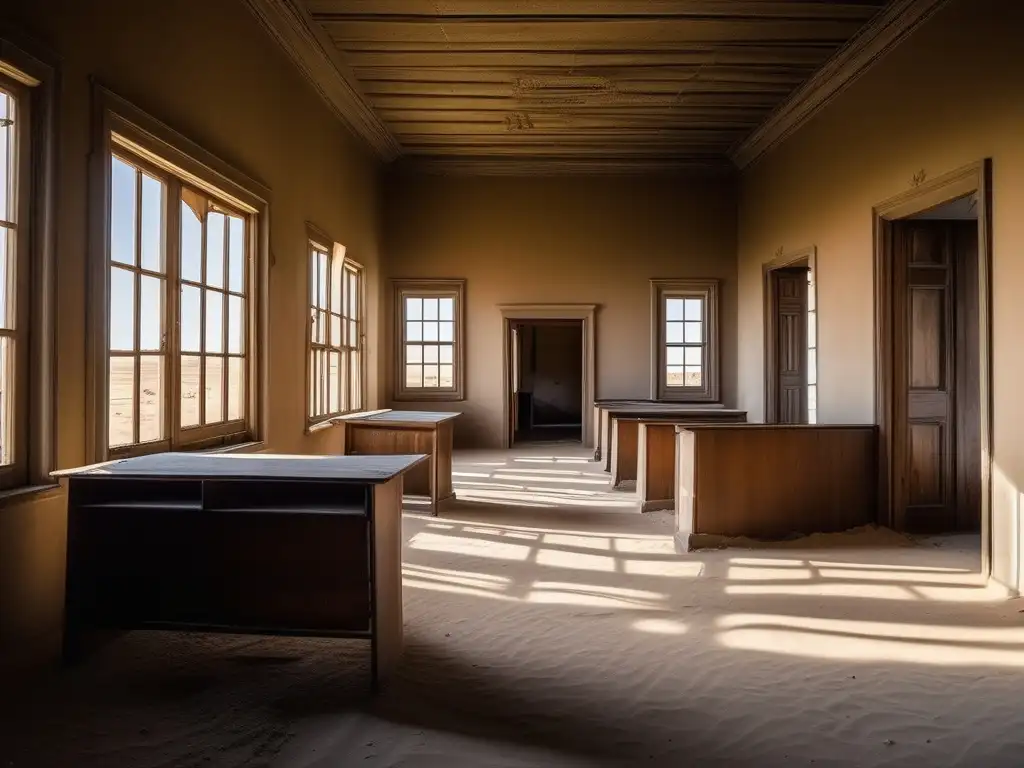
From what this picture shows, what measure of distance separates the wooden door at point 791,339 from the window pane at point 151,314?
7179 mm

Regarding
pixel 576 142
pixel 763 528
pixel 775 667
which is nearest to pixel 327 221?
pixel 576 142

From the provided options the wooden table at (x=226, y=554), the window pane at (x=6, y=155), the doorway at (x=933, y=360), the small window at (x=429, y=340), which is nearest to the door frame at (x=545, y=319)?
the small window at (x=429, y=340)

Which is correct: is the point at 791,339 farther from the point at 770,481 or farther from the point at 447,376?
the point at 447,376

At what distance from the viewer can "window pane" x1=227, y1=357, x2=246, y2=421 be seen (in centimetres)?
545

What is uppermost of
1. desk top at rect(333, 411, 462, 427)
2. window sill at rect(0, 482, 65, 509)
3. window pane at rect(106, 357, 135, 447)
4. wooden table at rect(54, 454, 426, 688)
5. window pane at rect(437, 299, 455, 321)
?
window pane at rect(437, 299, 455, 321)

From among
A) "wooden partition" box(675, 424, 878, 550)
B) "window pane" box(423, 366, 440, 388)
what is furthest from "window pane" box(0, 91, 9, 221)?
"window pane" box(423, 366, 440, 388)

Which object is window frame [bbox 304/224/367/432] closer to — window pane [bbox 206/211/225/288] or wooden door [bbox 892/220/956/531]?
window pane [bbox 206/211/225/288]

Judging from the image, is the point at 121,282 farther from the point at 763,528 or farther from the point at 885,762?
the point at 763,528

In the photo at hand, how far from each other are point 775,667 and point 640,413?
17.6 feet

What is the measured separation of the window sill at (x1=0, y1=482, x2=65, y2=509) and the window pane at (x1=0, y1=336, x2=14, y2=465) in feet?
0.45

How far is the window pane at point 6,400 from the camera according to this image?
3137 millimetres

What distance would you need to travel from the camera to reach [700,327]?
1109 cm

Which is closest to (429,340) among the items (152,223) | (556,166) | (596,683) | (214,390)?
(556,166)

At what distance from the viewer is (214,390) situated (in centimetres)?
519
